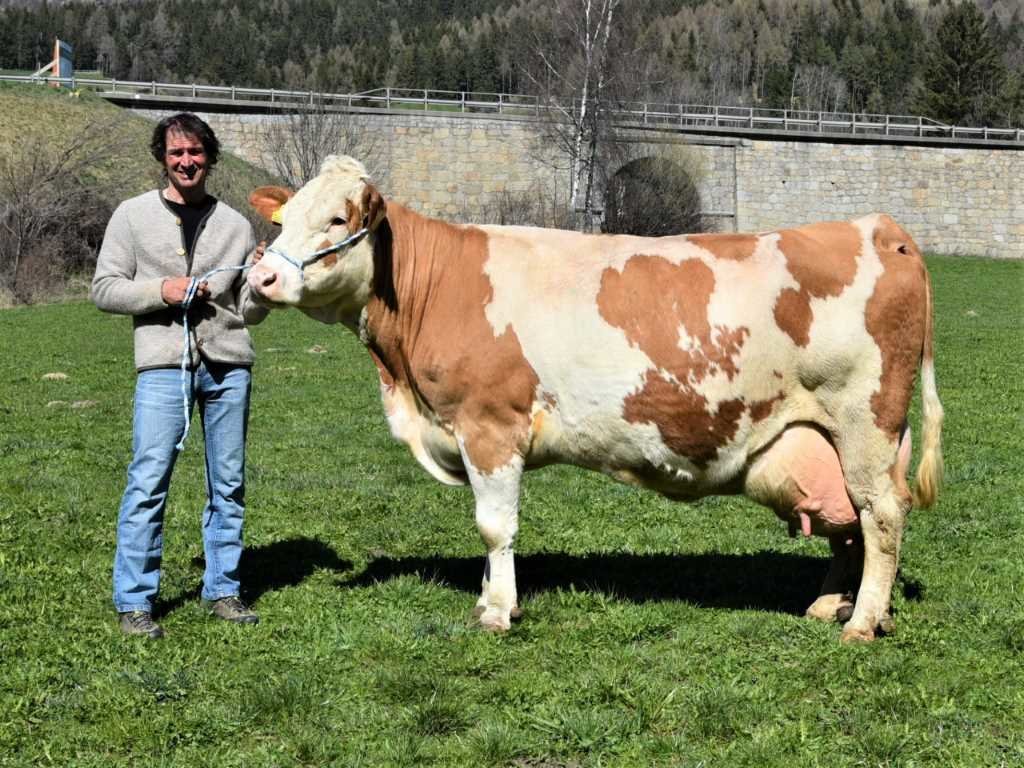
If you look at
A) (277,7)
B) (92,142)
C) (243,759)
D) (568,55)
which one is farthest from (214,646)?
(277,7)

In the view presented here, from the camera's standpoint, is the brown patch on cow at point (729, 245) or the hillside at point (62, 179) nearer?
the brown patch on cow at point (729, 245)

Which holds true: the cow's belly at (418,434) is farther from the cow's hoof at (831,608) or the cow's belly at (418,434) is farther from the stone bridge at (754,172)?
the stone bridge at (754,172)

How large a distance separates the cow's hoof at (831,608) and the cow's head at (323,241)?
3.09 m

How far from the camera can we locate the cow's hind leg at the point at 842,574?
6160 mm

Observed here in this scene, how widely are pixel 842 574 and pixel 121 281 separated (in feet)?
14.0

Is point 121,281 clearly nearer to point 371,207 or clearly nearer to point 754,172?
point 371,207

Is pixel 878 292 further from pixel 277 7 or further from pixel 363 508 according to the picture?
pixel 277 7

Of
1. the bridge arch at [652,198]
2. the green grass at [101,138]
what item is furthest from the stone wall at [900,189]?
the green grass at [101,138]

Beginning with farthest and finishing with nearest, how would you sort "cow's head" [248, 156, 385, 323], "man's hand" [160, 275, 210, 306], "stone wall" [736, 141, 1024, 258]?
"stone wall" [736, 141, 1024, 258] < "man's hand" [160, 275, 210, 306] < "cow's head" [248, 156, 385, 323]

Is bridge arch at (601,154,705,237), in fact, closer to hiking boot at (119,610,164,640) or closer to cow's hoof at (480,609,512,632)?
cow's hoof at (480,609,512,632)

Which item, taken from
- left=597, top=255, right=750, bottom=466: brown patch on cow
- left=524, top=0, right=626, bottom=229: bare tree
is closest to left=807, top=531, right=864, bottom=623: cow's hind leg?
left=597, top=255, right=750, bottom=466: brown patch on cow

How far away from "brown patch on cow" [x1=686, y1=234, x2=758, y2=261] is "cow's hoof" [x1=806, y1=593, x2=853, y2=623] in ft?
6.49

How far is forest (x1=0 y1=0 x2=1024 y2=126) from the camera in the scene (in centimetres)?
9531

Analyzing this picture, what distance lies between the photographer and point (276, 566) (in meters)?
7.28
